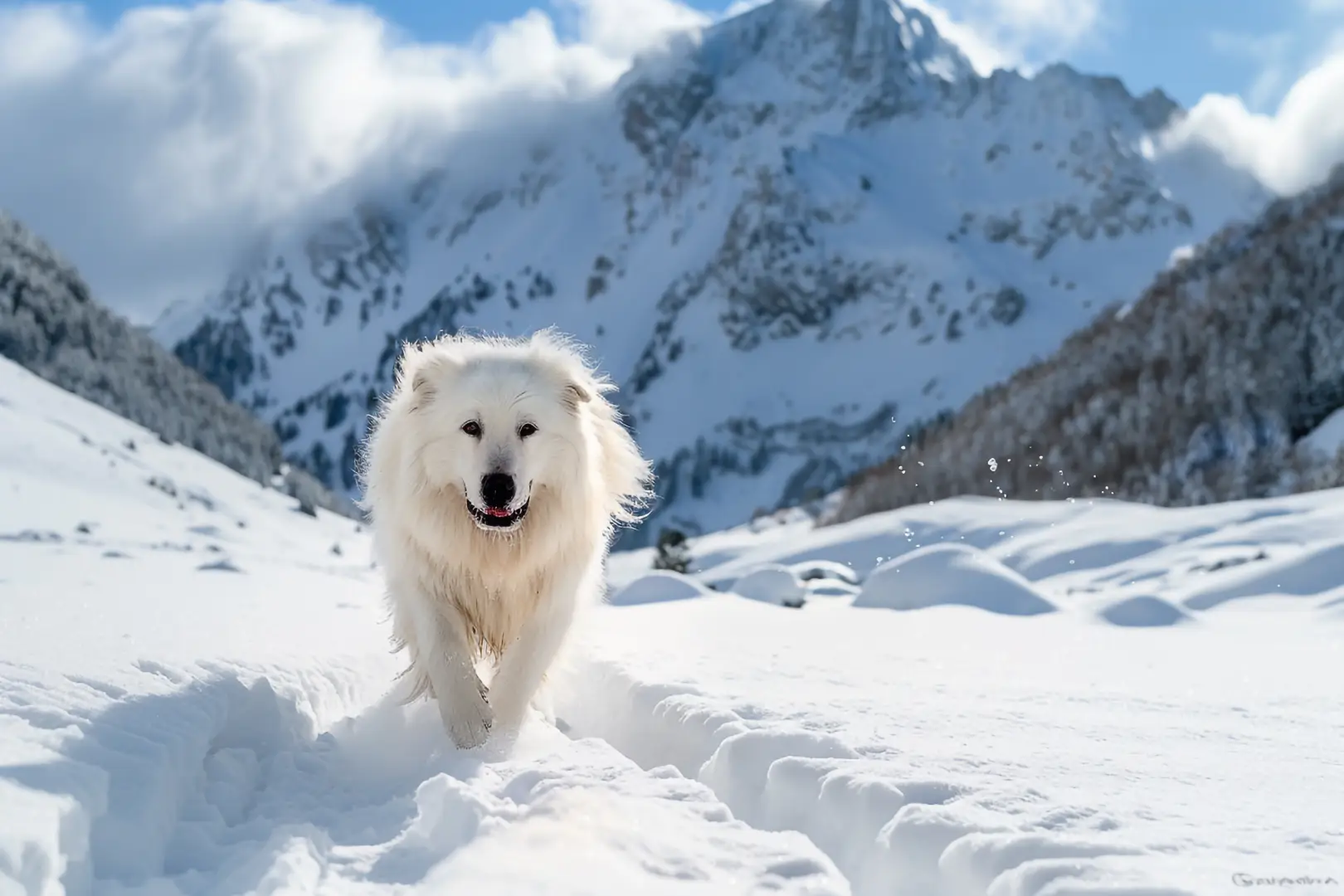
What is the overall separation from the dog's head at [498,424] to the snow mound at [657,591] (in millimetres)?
12374

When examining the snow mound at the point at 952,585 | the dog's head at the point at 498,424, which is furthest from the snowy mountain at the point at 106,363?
the dog's head at the point at 498,424

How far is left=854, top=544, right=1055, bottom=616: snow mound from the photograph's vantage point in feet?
49.7

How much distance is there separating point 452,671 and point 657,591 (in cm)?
1328

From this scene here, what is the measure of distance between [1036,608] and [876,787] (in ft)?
39.6

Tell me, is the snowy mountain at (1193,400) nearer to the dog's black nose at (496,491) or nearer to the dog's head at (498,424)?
the dog's head at (498,424)

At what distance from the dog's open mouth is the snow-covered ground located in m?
1.04

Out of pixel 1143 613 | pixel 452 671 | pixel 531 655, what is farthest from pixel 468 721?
pixel 1143 613

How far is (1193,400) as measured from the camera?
209 ft

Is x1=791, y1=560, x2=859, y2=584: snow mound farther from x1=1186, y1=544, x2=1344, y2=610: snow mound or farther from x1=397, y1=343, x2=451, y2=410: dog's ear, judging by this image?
x1=397, y1=343, x2=451, y2=410: dog's ear

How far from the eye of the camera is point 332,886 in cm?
307

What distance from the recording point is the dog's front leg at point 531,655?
563 cm

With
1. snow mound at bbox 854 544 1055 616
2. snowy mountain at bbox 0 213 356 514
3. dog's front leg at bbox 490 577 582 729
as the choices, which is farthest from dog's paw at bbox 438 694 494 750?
snowy mountain at bbox 0 213 356 514

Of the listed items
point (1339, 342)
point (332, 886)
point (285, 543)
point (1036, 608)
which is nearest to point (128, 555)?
point (1036, 608)

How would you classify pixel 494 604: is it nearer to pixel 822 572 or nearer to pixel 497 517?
pixel 497 517
